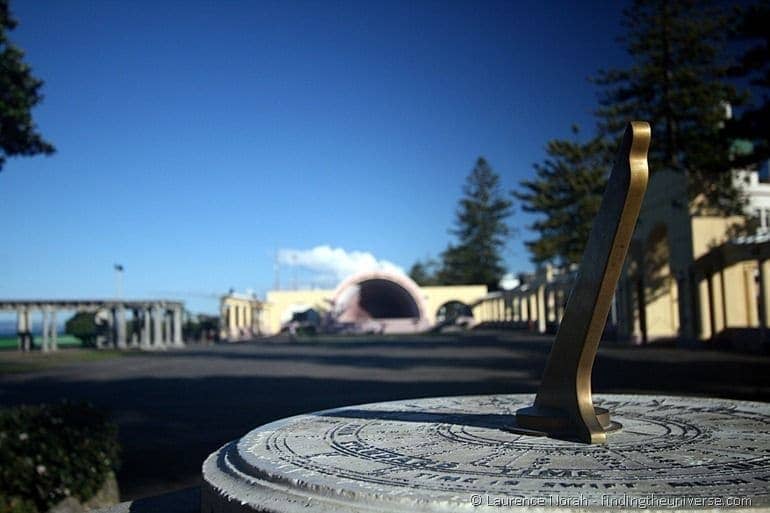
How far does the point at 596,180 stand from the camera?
36000 mm

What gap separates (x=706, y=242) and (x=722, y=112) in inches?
248

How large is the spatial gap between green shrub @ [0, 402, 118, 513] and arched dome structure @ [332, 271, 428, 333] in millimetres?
46733

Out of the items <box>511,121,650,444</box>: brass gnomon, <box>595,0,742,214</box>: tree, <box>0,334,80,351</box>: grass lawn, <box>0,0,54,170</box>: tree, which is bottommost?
<box>0,334,80,351</box>: grass lawn

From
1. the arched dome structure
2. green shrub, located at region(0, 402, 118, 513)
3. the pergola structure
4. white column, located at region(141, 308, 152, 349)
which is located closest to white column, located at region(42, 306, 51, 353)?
the pergola structure

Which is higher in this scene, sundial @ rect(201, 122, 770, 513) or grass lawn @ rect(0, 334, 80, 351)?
sundial @ rect(201, 122, 770, 513)

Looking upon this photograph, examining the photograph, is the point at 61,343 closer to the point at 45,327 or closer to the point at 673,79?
the point at 45,327

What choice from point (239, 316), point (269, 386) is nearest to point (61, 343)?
point (239, 316)

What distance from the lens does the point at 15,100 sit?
484 inches

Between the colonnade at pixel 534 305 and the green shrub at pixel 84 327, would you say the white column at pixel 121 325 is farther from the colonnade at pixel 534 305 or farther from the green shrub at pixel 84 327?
Answer: the colonnade at pixel 534 305

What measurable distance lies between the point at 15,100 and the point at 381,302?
191 feet

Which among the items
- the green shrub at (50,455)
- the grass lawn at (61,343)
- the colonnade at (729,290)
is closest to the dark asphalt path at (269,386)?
the green shrub at (50,455)

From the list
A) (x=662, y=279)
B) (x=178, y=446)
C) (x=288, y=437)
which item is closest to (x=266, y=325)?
(x=662, y=279)

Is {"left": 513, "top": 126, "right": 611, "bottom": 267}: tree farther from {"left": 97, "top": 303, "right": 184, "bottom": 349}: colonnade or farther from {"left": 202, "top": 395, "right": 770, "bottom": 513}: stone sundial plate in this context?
{"left": 202, "top": 395, "right": 770, "bottom": 513}: stone sundial plate

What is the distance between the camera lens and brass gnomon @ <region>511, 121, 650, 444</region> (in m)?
4.99
